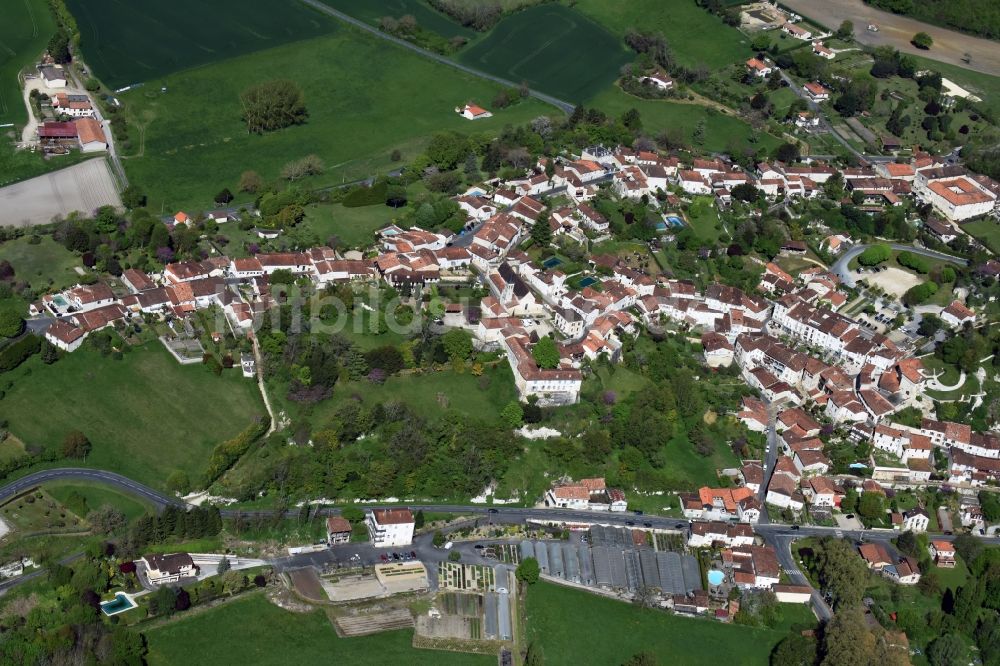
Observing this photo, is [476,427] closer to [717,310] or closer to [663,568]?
[663,568]

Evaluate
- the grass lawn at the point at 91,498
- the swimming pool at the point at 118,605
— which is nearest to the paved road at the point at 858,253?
the grass lawn at the point at 91,498

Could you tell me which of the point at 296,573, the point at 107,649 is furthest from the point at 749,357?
the point at 107,649

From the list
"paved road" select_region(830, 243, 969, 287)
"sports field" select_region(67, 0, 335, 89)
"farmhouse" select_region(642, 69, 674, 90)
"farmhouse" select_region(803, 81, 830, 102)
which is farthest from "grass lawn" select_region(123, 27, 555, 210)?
"paved road" select_region(830, 243, 969, 287)

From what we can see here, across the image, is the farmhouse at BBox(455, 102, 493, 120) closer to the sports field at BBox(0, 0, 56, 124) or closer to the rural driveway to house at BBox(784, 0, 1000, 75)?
the sports field at BBox(0, 0, 56, 124)

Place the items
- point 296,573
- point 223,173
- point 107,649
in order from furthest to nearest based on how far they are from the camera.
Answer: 1. point 223,173
2. point 296,573
3. point 107,649

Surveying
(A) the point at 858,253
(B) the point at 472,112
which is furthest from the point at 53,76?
(A) the point at 858,253

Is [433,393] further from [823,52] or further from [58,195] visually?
[823,52]

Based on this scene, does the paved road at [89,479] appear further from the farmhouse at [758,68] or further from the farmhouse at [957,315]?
the farmhouse at [758,68]
